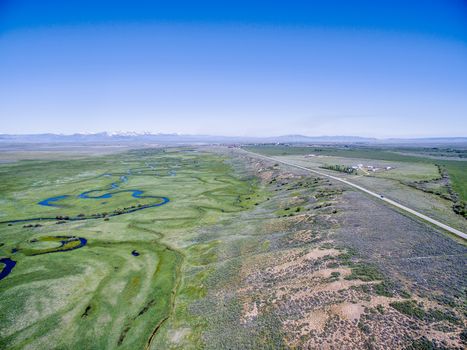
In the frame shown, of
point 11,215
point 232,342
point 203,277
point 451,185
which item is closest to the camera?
point 232,342

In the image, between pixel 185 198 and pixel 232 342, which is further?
pixel 185 198

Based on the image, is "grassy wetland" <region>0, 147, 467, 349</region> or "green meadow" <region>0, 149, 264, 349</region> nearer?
"grassy wetland" <region>0, 147, 467, 349</region>

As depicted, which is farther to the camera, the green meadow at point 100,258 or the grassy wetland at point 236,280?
the green meadow at point 100,258

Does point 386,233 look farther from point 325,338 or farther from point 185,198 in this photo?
point 185,198

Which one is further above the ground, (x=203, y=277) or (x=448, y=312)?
(x=448, y=312)

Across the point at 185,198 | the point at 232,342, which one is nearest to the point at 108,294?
the point at 232,342

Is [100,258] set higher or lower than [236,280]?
lower

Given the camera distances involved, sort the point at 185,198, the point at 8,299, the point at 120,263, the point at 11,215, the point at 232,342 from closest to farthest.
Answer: the point at 232,342, the point at 8,299, the point at 120,263, the point at 11,215, the point at 185,198

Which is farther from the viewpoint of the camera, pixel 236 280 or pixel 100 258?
pixel 100 258
